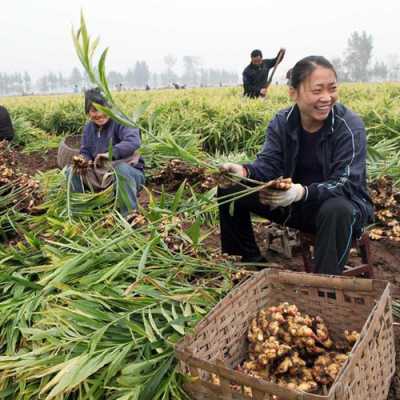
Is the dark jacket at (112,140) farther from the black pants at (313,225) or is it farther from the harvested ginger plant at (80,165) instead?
the black pants at (313,225)

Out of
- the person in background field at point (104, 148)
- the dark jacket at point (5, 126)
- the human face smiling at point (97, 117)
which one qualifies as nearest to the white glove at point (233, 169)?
the person in background field at point (104, 148)

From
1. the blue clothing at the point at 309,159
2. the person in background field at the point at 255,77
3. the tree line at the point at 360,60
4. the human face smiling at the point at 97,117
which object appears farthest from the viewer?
the tree line at the point at 360,60

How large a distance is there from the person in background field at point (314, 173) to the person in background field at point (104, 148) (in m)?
0.90

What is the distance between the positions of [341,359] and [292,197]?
1.92 feet

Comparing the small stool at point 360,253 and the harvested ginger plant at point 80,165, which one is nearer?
the small stool at point 360,253

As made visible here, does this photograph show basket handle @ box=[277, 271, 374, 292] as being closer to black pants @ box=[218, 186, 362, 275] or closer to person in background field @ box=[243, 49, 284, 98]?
black pants @ box=[218, 186, 362, 275]

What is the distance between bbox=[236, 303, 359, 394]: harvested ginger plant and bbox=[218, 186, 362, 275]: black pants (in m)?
0.26

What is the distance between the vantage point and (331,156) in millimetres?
1957

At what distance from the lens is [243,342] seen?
1.67 m

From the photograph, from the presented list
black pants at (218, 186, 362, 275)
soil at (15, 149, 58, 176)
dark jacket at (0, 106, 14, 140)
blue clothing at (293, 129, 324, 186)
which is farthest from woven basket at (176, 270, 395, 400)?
dark jacket at (0, 106, 14, 140)

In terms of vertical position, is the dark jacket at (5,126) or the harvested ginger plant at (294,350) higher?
the dark jacket at (5,126)

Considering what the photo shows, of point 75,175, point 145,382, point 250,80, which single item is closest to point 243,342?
point 145,382

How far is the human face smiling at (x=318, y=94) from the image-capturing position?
186cm

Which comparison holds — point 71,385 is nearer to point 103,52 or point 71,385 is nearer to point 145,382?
point 145,382
